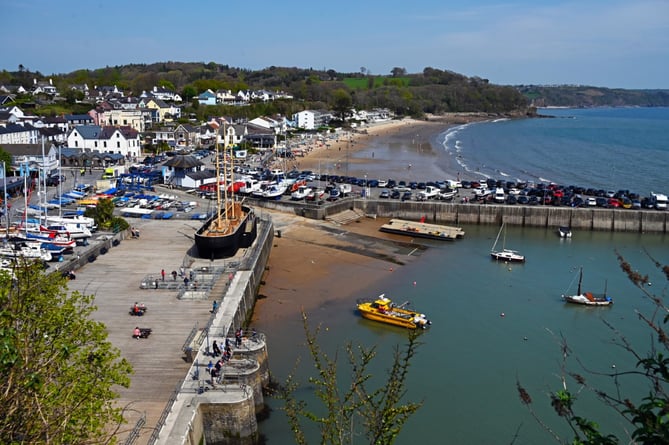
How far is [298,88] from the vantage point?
5453 inches

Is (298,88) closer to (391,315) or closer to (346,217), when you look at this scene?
(346,217)

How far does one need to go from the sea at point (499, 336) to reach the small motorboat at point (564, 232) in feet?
1.70

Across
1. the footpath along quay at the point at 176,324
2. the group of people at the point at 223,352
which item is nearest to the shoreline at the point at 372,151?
the footpath along quay at the point at 176,324

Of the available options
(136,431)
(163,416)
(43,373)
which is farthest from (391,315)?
(43,373)

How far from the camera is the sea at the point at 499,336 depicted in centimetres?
1619

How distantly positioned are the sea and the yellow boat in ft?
1.08

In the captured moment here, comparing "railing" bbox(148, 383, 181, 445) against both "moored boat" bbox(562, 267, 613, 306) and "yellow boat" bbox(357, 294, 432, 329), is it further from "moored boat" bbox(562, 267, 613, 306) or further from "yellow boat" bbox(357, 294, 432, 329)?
"moored boat" bbox(562, 267, 613, 306)

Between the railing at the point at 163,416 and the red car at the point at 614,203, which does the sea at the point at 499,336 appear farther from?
the red car at the point at 614,203

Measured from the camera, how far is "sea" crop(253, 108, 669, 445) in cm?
1619

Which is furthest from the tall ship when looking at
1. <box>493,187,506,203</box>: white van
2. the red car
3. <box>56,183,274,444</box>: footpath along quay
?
the red car

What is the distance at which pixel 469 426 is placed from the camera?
1605cm

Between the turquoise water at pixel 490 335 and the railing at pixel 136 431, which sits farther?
the turquoise water at pixel 490 335

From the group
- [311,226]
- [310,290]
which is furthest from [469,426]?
[311,226]

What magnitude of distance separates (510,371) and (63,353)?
15452mm
